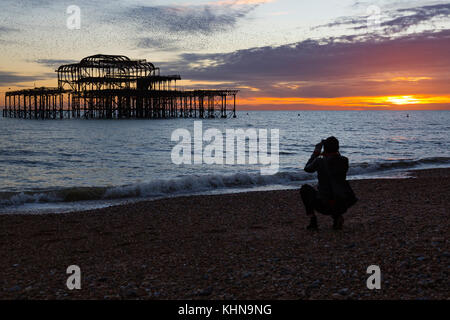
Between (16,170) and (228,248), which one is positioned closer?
(228,248)

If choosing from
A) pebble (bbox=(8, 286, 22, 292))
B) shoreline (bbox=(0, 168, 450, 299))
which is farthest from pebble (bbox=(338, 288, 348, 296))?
pebble (bbox=(8, 286, 22, 292))

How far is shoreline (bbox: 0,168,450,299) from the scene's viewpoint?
427cm

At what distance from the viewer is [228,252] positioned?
570cm

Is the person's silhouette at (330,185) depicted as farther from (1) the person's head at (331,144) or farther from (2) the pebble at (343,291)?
(2) the pebble at (343,291)

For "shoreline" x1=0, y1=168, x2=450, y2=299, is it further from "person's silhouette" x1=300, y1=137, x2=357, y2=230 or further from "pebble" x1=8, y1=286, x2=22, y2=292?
"person's silhouette" x1=300, y1=137, x2=357, y2=230

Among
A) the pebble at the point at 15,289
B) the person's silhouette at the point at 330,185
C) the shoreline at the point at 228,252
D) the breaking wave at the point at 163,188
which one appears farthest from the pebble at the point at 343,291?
the breaking wave at the point at 163,188

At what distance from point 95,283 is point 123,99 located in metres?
76.2

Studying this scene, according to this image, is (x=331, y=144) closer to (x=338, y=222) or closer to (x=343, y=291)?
(x=338, y=222)

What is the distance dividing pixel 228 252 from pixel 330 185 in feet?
6.40

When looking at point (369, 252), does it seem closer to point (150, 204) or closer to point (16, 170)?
point (150, 204)

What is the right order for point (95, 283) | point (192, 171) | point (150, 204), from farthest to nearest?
point (192, 171) → point (150, 204) → point (95, 283)

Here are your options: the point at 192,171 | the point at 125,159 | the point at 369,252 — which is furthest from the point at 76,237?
the point at 125,159

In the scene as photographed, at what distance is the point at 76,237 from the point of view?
738cm
